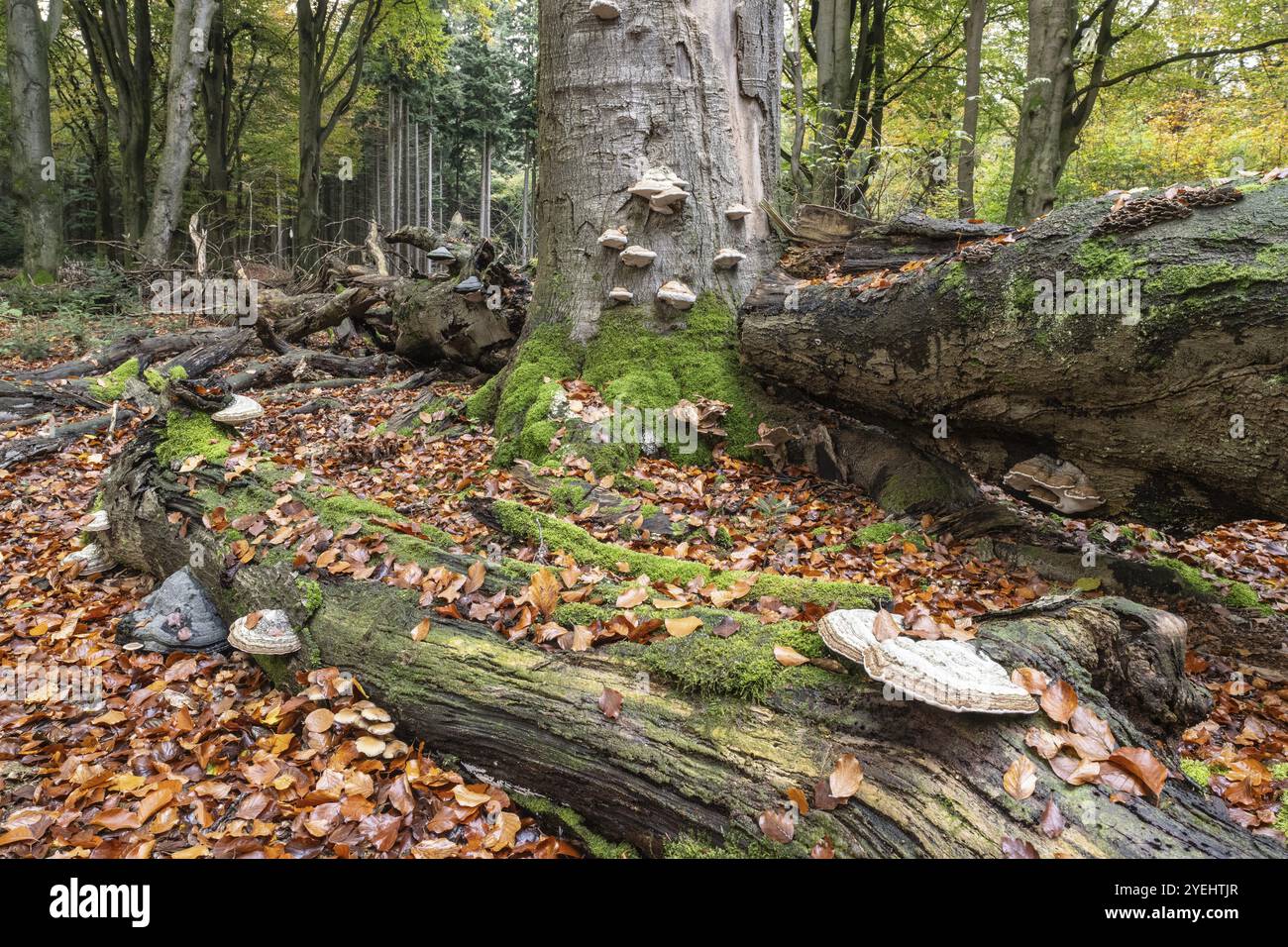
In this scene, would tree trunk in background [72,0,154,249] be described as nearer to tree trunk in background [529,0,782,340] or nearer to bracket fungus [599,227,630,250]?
tree trunk in background [529,0,782,340]

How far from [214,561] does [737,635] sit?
313cm

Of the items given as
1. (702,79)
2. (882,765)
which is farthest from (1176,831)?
(702,79)

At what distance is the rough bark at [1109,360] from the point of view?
3314mm

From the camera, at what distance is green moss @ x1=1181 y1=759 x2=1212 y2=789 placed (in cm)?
284

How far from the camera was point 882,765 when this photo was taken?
6.89 ft

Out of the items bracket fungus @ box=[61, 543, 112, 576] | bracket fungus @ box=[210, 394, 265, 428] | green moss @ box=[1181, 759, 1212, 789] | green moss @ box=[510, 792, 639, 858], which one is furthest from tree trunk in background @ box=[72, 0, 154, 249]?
green moss @ box=[1181, 759, 1212, 789]

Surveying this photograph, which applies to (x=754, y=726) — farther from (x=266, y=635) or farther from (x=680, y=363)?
(x=680, y=363)

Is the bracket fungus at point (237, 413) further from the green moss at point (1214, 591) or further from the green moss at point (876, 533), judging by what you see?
the green moss at point (1214, 591)

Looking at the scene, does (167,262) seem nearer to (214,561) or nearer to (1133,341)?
(214,561)

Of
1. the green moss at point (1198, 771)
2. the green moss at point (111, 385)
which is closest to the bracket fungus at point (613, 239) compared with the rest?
the green moss at point (1198, 771)

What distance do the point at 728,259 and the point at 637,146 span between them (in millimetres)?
1237

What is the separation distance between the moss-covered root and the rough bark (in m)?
0.90

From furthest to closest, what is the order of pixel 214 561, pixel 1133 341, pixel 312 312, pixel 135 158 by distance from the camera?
pixel 135 158 → pixel 312 312 → pixel 214 561 → pixel 1133 341

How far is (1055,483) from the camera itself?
4.24m
